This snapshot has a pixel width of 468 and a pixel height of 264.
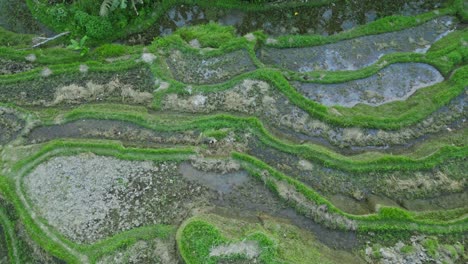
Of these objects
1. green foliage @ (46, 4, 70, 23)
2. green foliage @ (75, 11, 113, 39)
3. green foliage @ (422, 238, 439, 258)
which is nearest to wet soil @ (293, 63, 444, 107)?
green foliage @ (422, 238, 439, 258)

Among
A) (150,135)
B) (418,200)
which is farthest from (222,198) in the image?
(418,200)

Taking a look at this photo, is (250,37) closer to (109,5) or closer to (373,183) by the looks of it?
(109,5)

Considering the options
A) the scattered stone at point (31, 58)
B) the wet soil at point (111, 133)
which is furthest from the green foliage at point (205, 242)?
the scattered stone at point (31, 58)

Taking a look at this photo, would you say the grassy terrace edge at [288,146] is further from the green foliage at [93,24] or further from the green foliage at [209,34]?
the green foliage at [209,34]

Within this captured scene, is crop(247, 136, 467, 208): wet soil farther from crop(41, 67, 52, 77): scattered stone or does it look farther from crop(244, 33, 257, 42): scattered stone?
crop(41, 67, 52, 77): scattered stone

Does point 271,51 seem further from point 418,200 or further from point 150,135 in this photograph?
point 418,200

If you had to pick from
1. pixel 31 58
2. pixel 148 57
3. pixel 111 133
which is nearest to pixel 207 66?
pixel 148 57
